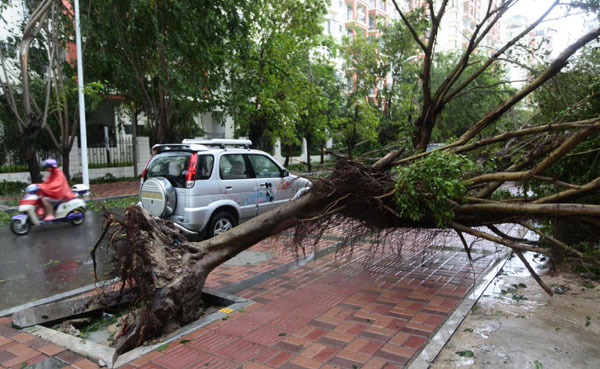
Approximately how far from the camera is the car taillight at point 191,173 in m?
7.15

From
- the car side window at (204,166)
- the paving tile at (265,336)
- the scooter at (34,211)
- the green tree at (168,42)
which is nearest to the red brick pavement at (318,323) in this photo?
the paving tile at (265,336)

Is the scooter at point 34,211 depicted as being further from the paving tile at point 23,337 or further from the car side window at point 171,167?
the paving tile at point 23,337

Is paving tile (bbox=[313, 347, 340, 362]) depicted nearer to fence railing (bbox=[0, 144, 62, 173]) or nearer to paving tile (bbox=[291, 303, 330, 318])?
paving tile (bbox=[291, 303, 330, 318])

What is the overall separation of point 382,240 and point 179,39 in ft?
31.8

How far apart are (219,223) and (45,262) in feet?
9.30

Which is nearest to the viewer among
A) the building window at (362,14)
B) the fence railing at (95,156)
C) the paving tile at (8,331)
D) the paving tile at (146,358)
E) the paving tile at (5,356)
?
the paving tile at (146,358)

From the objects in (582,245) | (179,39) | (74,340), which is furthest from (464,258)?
(179,39)

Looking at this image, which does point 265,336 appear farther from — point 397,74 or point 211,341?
point 397,74

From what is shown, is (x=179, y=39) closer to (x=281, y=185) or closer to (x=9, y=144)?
(x=281, y=185)

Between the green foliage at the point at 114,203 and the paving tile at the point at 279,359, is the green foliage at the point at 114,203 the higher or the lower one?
the higher one

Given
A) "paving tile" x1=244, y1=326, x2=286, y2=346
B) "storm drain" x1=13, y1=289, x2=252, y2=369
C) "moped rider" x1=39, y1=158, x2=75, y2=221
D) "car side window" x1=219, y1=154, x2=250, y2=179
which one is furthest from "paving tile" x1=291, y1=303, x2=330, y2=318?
"moped rider" x1=39, y1=158, x2=75, y2=221

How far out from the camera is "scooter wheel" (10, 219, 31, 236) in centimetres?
870

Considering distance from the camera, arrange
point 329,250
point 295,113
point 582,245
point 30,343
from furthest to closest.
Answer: point 295,113
point 329,250
point 582,245
point 30,343

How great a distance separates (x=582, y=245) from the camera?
481cm
